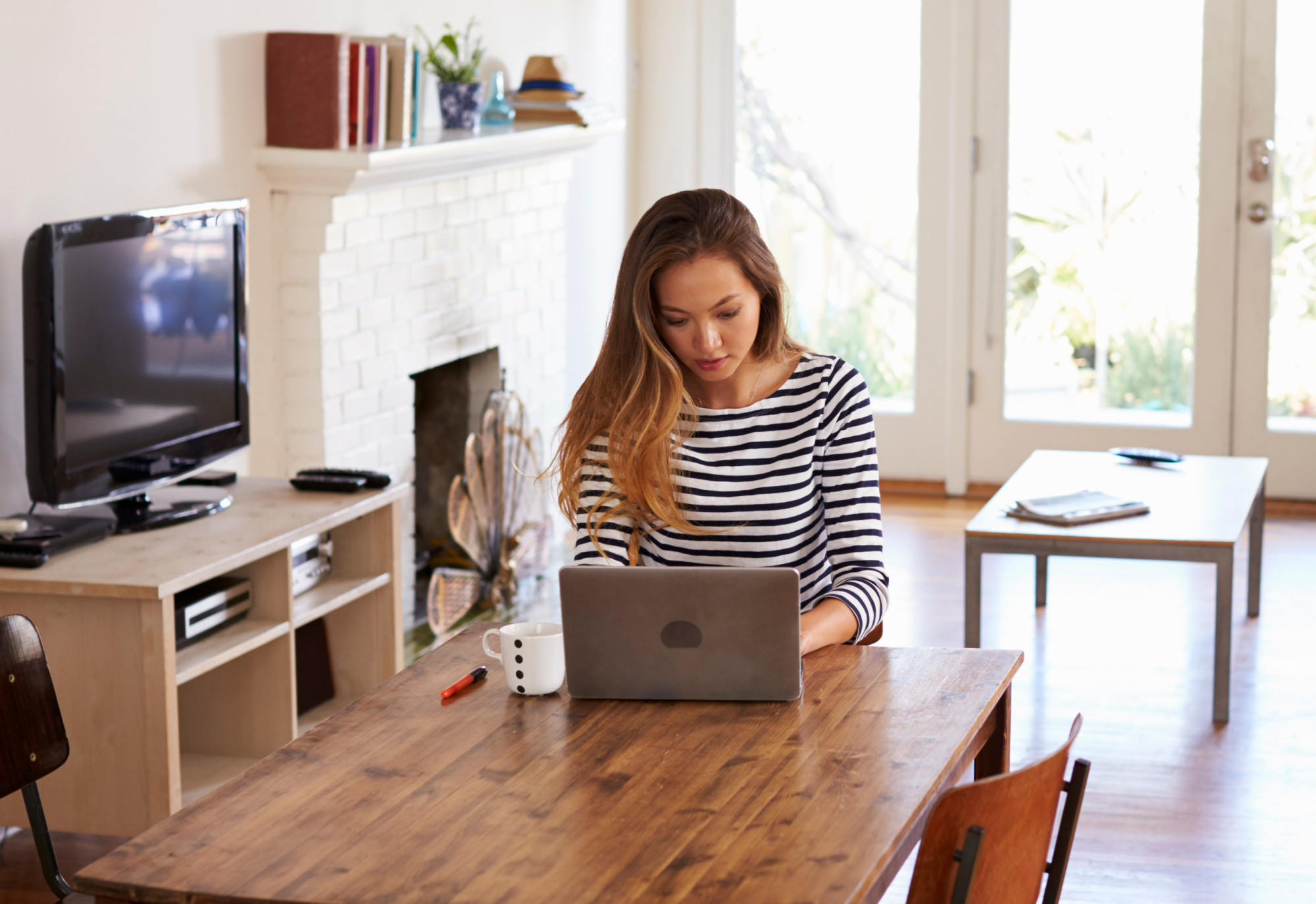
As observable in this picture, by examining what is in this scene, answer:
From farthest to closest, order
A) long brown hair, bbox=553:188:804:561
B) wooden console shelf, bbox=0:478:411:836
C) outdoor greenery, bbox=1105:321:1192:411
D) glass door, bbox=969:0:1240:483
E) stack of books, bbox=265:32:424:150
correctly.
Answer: outdoor greenery, bbox=1105:321:1192:411 → glass door, bbox=969:0:1240:483 → stack of books, bbox=265:32:424:150 → wooden console shelf, bbox=0:478:411:836 → long brown hair, bbox=553:188:804:561

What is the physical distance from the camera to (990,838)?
134 centimetres

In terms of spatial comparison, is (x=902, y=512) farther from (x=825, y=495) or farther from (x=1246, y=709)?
(x=825, y=495)

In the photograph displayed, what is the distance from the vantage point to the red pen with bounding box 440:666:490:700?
68.6 inches

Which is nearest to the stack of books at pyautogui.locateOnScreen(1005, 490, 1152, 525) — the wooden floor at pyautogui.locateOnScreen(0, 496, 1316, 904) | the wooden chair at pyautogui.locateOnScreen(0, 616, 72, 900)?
the wooden floor at pyautogui.locateOnScreen(0, 496, 1316, 904)

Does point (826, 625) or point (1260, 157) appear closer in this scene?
point (826, 625)

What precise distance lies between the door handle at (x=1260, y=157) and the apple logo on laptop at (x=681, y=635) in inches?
175

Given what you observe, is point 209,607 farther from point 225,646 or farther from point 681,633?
point 681,633

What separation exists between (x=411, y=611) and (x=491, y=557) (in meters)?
0.28

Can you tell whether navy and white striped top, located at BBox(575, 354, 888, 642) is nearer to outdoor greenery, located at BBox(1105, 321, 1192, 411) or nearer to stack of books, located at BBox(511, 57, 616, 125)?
stack of books, located at BBox(511, 57, 616, 125)

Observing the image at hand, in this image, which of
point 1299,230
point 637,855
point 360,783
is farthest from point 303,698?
point 1299,230

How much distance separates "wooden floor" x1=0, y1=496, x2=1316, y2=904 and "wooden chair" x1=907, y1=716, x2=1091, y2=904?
128 centimetres

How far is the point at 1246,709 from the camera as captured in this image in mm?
3537

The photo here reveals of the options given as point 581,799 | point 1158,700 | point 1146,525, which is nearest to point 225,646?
point 581,799

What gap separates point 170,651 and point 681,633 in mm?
1102
